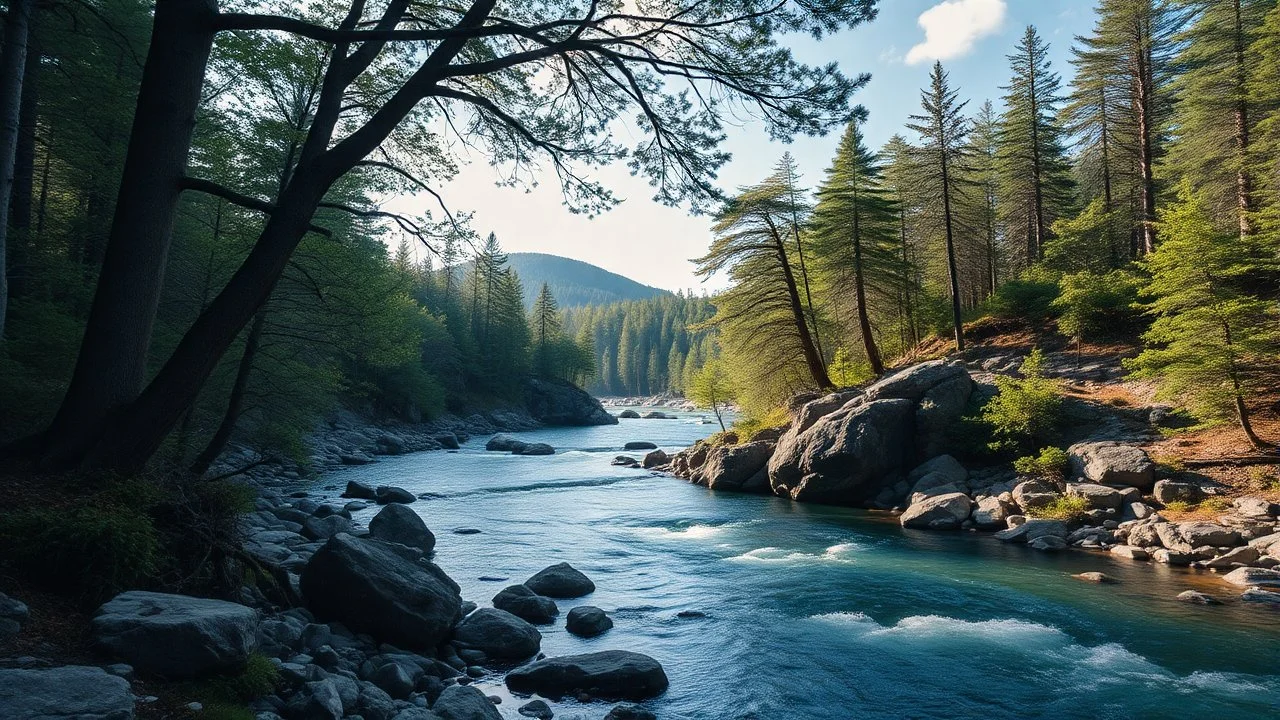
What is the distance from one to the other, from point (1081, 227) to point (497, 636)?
30.0m

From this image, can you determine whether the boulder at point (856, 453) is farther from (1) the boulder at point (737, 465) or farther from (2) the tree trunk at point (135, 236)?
(2) the tree trunk at point (135, 236)

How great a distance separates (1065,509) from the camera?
1648cm

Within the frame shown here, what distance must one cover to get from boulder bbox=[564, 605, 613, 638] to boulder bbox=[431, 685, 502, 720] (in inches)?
120

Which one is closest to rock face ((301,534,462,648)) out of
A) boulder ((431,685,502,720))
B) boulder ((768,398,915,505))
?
boulder ((431,685,502,720))

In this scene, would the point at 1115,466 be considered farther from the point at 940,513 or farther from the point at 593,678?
the point at 593,678

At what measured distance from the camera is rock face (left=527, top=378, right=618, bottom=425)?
70.9 metres

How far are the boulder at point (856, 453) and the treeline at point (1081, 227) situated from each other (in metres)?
6.54

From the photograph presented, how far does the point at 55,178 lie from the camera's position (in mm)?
17359

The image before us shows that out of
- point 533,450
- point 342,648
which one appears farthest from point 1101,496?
point 533,450

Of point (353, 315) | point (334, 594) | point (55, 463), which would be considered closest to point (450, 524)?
point (353, 315)

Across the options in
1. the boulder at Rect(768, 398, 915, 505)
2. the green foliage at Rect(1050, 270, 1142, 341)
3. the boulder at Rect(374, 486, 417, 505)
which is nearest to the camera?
the boulder at Rect(374, 486, 417, 505)

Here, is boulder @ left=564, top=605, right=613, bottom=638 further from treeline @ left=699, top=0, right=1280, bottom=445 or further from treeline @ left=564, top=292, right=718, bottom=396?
treeline @ left=564, top=292, right=718, bottom=396

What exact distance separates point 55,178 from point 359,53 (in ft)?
54.2

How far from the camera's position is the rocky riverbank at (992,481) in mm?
13547
